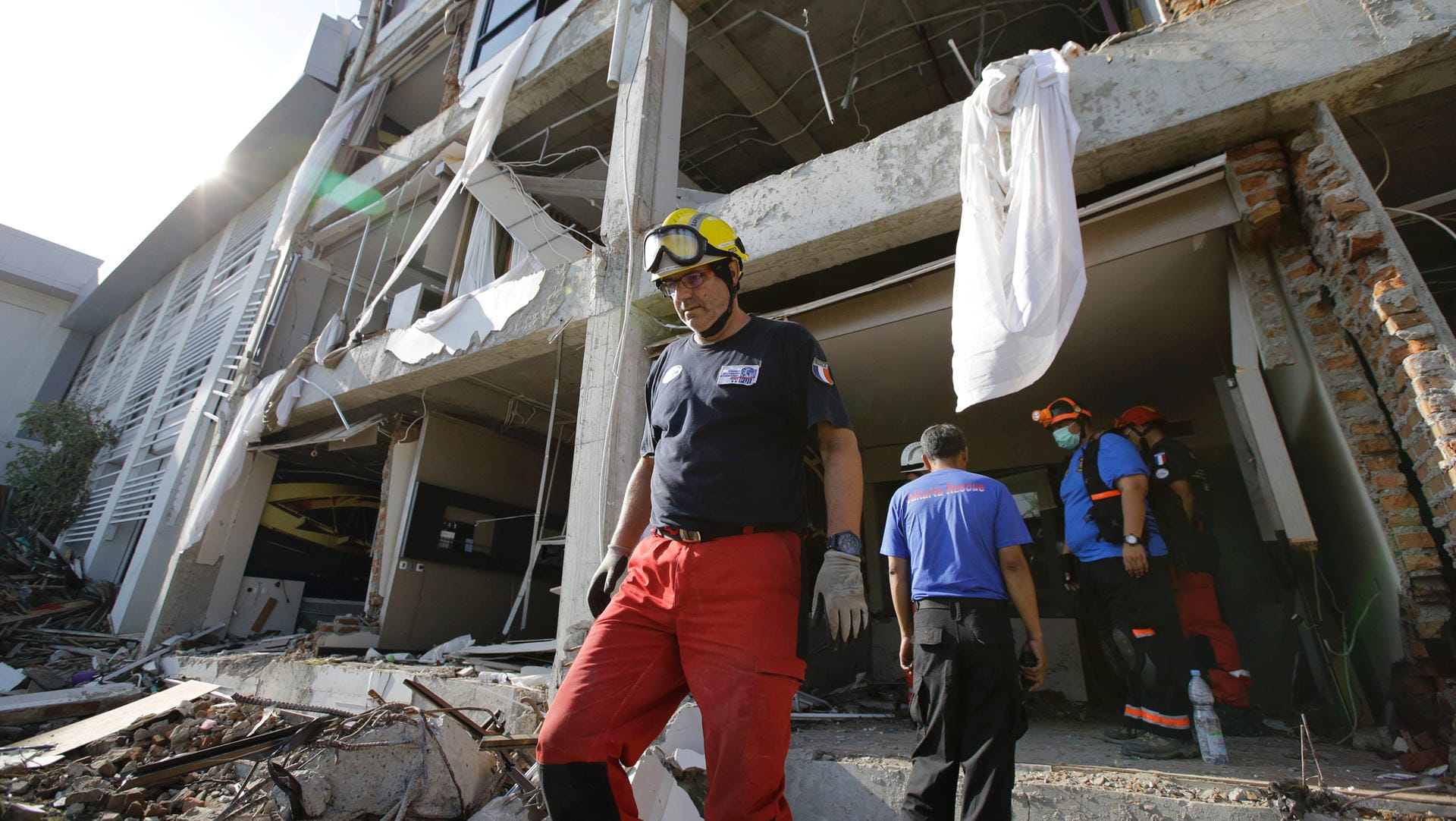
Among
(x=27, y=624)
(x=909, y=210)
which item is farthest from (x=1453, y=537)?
(x=27, y=624)

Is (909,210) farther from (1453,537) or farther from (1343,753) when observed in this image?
(1343,753)

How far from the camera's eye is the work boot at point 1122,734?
3.13m

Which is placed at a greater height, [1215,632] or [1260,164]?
[1260,164]

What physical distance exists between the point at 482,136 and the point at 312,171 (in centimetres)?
427

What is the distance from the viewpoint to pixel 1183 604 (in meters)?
3.89

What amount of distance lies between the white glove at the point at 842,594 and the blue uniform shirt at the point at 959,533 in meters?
0.82

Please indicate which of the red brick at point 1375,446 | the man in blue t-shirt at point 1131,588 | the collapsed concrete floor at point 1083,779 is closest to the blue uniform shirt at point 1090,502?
the man in blue t-shirt at point 1131,588

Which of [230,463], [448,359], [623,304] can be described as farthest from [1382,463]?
[230,463]

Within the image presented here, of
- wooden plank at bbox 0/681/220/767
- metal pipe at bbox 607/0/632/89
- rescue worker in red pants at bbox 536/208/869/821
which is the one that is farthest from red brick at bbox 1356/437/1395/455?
wooden plank at bbox 0/681/220/767

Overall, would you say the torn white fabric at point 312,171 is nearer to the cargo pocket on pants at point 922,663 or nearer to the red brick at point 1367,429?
the cargo pocket on pants at point 922,663

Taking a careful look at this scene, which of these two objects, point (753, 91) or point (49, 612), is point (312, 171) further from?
point (49, 612)

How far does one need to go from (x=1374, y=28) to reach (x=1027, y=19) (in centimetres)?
396

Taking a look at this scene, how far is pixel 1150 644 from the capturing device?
2.90 m

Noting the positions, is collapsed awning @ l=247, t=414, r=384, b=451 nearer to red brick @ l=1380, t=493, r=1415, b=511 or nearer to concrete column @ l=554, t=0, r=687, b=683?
concrete column @ l=554, t=0, r=687, b=683
